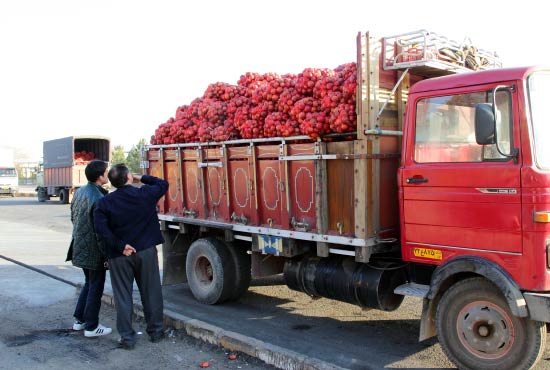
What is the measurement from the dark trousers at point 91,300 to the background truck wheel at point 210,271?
1.62 m

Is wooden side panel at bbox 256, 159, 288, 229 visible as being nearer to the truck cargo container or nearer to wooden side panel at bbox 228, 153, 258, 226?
wooden side panel at bbox 228, 153, 258, 226

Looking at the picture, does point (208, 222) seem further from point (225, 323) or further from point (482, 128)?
point (482, 128)

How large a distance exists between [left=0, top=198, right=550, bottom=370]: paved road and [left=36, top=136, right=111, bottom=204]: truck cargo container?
64.8 ft

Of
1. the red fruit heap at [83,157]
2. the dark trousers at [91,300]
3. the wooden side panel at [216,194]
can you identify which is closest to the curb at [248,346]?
the dark trousers at [91,300]

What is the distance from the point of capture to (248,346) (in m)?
4.99

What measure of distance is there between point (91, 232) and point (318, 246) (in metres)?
2.49

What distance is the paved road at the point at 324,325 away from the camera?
198 inches

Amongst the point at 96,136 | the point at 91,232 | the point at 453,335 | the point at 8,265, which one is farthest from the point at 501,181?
the point at 96,136

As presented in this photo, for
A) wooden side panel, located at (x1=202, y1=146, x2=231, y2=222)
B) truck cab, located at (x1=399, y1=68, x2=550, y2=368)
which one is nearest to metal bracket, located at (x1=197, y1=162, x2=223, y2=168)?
wooden side panel, located at (x1=202, y1=146, x2=231, y2=222)

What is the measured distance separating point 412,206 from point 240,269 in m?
3.02

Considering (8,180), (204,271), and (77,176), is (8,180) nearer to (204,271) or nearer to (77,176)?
(77,176)

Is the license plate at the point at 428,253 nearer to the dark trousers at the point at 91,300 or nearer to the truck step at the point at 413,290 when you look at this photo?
the truck step at the point at 413,290

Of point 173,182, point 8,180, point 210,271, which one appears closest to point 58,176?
point 8,180

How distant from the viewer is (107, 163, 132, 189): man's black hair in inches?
208
